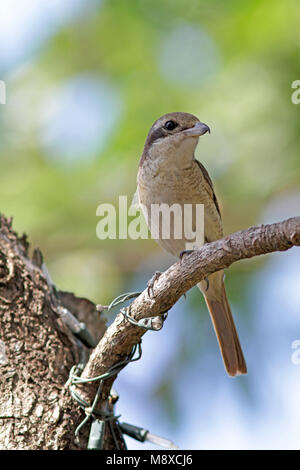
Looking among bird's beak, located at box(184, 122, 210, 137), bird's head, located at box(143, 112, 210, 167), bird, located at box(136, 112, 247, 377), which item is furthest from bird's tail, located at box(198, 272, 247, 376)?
bird's beak, located at box(184, 122, 210, 137)

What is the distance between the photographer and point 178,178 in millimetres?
3855

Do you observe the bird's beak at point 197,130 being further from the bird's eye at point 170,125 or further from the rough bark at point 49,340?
the rough bark at point 49,340

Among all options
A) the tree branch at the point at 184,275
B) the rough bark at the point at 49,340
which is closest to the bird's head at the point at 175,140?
the rough bark at the point at 49,340

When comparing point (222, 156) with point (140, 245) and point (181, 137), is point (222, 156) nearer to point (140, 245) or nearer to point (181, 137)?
point (181, 137)

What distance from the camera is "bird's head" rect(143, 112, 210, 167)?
12.7 ft

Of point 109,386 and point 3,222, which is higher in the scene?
point 3,222

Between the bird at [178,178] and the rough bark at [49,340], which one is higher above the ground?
the bird at [178,178]

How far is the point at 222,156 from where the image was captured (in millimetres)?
4352

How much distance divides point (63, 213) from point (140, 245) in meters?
0.62

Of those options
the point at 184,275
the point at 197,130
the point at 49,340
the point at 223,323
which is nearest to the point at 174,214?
the point at 197,130

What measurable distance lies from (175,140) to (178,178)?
0.23 m

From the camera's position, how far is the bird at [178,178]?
3.84 meters

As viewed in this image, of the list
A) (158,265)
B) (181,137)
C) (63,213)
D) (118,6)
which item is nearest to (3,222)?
(63,213)

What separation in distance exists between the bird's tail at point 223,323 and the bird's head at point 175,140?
788 mm
